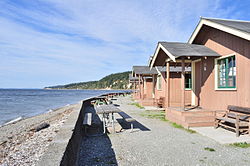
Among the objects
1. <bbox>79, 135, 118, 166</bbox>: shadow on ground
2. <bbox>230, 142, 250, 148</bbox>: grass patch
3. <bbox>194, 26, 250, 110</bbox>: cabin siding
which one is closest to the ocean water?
<bbox>79, 135, 118, 166</bbox>: shadow on ground

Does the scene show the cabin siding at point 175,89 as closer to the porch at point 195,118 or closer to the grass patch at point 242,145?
the porch at point 195,118

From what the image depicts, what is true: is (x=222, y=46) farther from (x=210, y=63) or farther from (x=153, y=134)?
(x=153, y=134)

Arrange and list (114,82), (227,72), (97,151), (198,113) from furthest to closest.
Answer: (114,82) < (198,113) < (227,72) < (97,151)

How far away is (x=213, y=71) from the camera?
8.31 metres

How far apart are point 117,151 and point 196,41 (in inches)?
286

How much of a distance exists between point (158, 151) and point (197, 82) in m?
5.81

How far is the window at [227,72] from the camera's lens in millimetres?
7262

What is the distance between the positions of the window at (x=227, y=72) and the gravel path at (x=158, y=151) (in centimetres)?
265

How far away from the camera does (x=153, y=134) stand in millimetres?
6719

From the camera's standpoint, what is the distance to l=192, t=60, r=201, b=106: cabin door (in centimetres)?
947

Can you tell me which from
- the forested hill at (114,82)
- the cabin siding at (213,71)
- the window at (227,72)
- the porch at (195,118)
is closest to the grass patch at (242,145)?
the cabin siding at (213,71)

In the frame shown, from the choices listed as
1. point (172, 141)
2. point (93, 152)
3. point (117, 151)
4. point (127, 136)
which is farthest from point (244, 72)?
point (93, 152)

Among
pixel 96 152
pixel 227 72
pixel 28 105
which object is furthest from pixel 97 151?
pixel 28 105

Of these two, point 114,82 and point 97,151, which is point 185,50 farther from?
point 114,82
